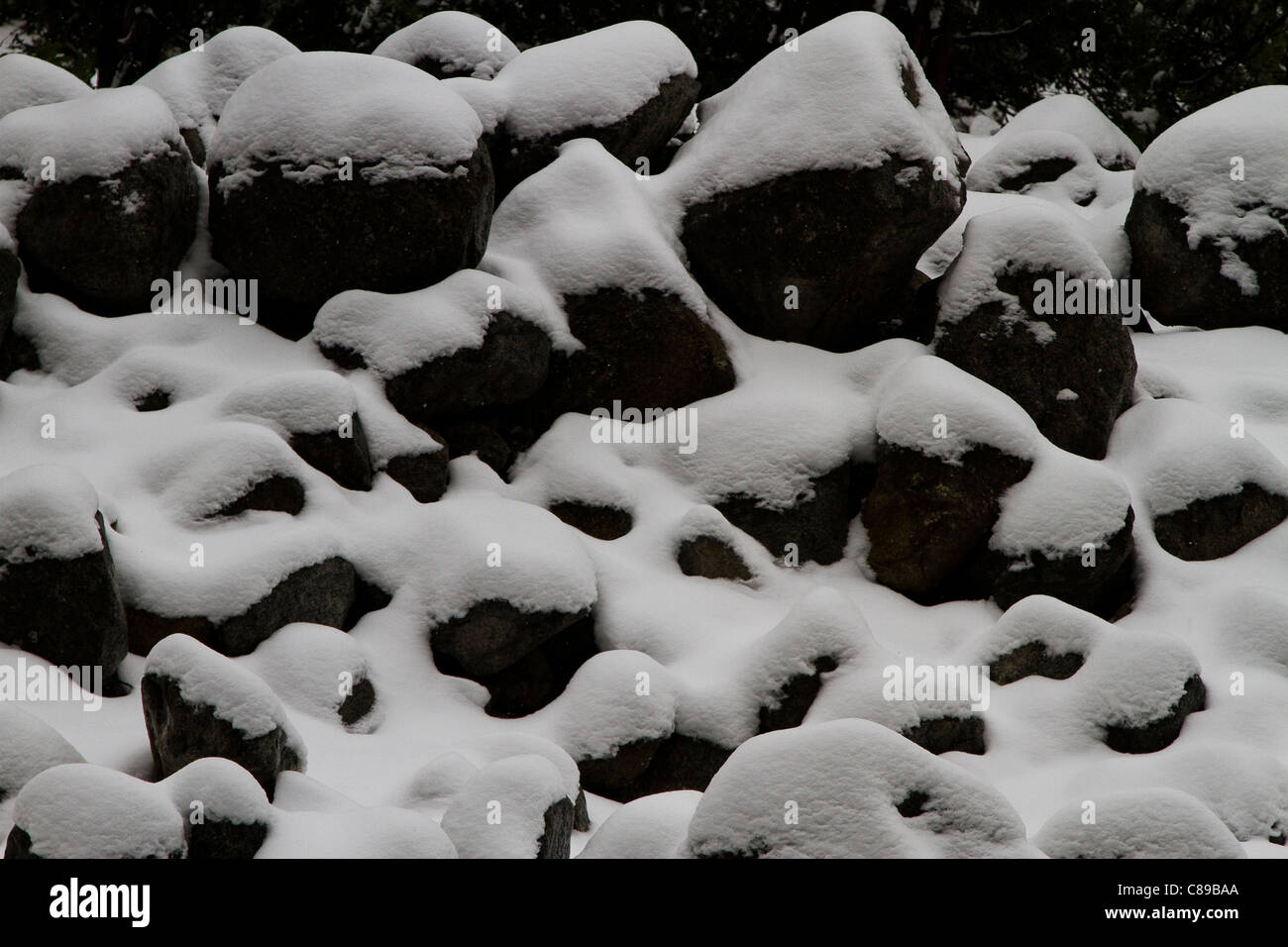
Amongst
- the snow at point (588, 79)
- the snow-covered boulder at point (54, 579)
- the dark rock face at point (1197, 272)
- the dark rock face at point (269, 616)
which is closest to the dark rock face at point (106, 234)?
the snow at point (588, 79)

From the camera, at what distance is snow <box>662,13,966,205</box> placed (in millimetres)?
9414

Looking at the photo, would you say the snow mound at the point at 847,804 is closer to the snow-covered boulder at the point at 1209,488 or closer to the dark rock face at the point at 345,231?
the snow-covered boulder at the point at 1209,488

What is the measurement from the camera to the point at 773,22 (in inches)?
651

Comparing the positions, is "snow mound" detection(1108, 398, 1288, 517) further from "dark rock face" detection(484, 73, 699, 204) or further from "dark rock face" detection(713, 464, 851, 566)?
"dark rock face" detection(484, 73, 699, 204)

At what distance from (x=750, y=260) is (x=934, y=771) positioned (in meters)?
5.32

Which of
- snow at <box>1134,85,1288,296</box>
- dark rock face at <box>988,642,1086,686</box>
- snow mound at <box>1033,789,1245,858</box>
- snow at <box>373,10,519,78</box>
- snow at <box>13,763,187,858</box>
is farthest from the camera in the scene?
snow at <box>373,10,519,78</box>

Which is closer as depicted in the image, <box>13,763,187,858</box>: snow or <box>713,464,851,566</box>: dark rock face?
<box>13,763,187,858</box>: snow

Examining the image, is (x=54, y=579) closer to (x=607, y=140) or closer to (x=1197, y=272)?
(x=607, y=140)

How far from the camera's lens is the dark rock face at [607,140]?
10.2 m

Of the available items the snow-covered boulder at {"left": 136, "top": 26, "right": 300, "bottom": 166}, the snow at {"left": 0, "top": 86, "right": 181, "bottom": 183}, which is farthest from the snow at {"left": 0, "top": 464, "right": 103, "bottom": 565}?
the snow-covered boulder at {"left": 136, "top": 26, "right": 300, "bottom": 166}

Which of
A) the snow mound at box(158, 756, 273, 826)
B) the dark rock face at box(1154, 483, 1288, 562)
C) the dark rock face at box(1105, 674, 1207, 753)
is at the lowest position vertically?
the dark rock face at box(1105, 674, 1207, 753)

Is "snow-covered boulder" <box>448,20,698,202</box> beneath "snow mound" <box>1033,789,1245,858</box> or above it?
above

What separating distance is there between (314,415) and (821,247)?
3.45 meters

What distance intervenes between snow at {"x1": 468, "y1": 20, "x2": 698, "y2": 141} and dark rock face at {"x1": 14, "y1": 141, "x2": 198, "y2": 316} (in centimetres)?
233
